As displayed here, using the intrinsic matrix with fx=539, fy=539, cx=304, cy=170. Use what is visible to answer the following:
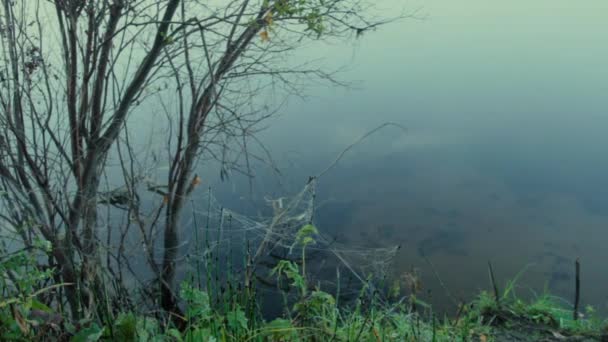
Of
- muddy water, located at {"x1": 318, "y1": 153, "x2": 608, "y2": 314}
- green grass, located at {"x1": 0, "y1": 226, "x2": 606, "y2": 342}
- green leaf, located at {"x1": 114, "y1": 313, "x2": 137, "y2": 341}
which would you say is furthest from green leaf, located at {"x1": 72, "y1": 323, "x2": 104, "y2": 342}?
muddy water, located at {"x1": 318, "y1": 153, "x2": 608, "y2": 314}

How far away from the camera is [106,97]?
480 cm

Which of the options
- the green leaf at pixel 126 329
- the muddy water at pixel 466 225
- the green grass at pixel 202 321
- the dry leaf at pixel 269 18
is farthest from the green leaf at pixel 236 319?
the muddy water at pixel 466 225

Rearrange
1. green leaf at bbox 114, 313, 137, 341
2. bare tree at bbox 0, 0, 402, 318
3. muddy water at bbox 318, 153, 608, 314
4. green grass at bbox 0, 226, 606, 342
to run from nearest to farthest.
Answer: green grass at bbox 0, 226, 606, 342 → green leaf at bbox 114, 313, 137, 341 → bare tree at bbox 0, 0, 402, 318 → muddy water at bbox 318, 153, 608, 314

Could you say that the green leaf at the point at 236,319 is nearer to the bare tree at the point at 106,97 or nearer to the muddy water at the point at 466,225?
the bare tree at the point at 106,97

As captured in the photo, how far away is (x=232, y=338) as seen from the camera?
7.13 feet

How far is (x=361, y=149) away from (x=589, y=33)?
762 centimetres

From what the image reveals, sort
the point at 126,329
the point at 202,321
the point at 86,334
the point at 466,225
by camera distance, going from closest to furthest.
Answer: the point at 86,334, the point at 126,329, the point at 202,321, the point at 466,225

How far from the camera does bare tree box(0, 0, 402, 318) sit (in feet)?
13.5

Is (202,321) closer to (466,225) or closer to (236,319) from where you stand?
(236,319)

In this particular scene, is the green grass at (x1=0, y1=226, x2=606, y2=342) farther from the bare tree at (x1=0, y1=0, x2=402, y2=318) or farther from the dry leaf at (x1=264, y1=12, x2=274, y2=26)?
the dry leaf at (x1=264, y1=12, x2=274, y2=26)

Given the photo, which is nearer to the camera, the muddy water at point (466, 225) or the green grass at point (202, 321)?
the green grass at point (202, 321)

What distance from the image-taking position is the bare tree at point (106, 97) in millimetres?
4125

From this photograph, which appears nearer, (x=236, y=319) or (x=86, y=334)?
(x=86, y=334)

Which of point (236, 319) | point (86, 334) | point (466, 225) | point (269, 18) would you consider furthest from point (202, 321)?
point (466, 225)
